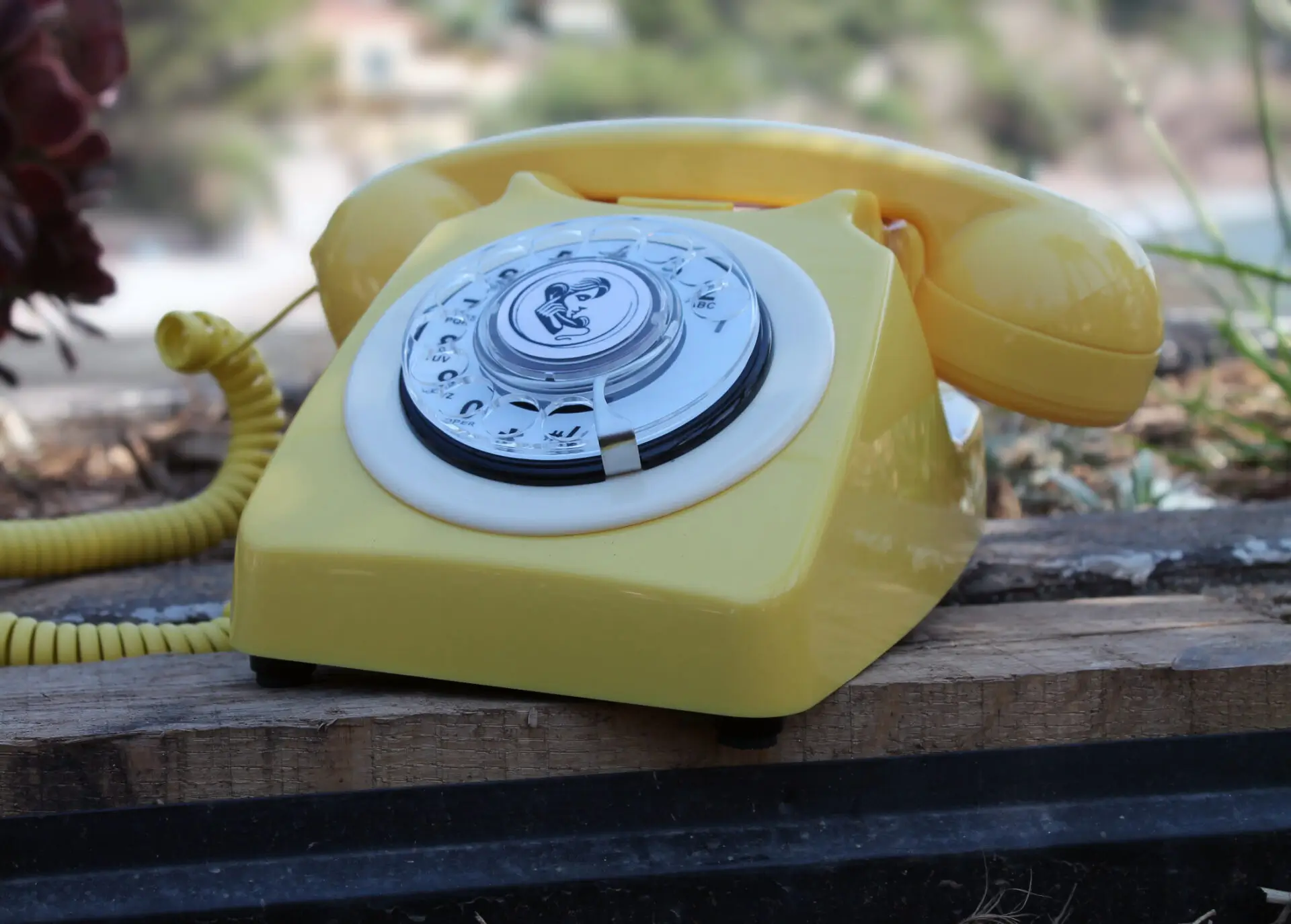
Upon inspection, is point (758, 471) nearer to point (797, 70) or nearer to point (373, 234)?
point (373, 234)

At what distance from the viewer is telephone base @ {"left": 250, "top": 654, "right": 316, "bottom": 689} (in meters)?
0.90

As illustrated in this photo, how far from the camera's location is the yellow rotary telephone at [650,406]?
820 mm

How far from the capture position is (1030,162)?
192 cm

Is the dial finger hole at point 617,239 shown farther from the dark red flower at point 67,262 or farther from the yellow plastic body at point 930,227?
the dark red flower at point 67,262

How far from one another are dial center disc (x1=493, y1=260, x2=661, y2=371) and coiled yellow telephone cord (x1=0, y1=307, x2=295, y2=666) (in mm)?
343

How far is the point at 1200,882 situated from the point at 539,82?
713cm

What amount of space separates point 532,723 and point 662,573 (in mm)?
129

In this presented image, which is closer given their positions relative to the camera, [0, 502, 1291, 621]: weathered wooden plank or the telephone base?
the telephone base

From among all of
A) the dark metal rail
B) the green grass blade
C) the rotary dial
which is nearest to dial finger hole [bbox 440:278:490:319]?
the rotary dial

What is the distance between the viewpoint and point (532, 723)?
0.84 meters

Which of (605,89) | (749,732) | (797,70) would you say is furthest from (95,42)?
(797,70)

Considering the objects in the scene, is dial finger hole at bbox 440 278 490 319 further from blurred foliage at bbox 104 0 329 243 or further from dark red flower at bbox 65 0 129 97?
blurred foliage at bbox 104 0 329 243

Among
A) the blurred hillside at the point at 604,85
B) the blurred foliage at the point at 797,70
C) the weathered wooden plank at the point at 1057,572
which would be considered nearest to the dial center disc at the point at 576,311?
the weathered wooden plank at the point at 1057,572

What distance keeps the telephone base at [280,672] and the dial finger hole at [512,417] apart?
200mm
